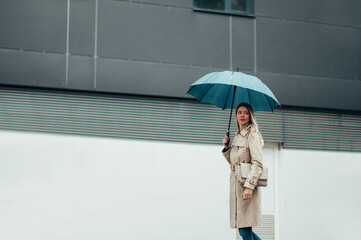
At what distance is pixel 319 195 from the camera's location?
1136cm

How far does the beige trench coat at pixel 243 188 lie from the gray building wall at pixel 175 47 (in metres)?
3.46

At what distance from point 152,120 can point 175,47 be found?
1.25 m

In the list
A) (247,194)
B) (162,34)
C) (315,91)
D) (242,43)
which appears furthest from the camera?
(315,91)

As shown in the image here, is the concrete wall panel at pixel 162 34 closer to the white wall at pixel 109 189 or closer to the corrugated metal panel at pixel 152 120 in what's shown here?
the corrugated metal panel at pixel 152 120

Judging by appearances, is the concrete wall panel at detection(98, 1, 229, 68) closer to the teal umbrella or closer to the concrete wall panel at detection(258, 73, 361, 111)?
the concrete wall panel at detection(258, 73, 361, 111)

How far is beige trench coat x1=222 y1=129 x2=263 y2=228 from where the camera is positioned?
23.5 feet

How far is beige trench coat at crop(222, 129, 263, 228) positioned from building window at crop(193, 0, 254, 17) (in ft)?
13.4

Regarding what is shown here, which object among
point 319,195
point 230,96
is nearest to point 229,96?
point 230,96

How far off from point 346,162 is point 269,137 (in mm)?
1548

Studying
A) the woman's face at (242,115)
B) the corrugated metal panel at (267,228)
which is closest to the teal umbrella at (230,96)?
the woman's face at (242,115)

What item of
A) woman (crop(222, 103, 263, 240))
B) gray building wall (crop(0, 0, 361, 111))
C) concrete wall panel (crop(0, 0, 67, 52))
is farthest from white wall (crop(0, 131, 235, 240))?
woman (crop(222, 103, 263, 240))

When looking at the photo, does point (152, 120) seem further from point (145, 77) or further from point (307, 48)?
point (307, 48)

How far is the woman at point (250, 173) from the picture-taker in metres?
7.12

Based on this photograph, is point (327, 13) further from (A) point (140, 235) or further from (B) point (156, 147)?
(A) point (140, 235)
